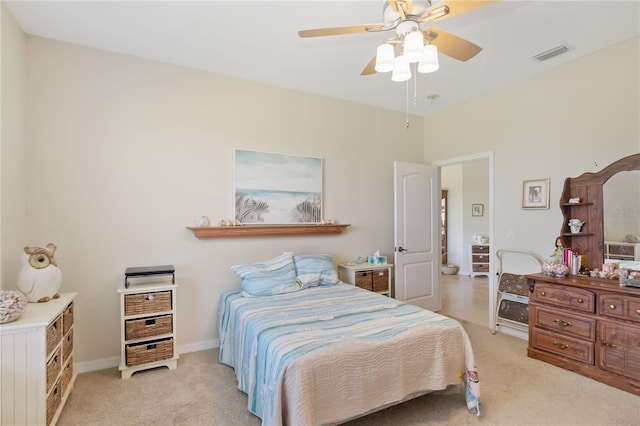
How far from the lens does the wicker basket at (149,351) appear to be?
2645 millimetres

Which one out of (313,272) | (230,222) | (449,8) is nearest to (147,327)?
(230,222)

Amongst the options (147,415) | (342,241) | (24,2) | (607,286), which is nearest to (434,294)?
(342,241)

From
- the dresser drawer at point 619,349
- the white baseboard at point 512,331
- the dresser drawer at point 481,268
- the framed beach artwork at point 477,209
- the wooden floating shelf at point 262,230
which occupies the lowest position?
the white baseboard at point 512,331

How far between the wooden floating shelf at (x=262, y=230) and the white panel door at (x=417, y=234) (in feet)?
2.88

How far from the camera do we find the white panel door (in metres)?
4.21

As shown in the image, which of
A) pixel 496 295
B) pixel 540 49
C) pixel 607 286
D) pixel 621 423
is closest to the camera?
pixel 621 423

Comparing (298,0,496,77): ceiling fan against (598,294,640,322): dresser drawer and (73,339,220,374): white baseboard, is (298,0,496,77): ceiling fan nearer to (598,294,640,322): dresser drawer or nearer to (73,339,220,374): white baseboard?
(598,294,640,322): dresser drawer

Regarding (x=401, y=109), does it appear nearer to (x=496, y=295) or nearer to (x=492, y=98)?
(x=492, y=98)

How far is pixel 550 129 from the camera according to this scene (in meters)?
3.33

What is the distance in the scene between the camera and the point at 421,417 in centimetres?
212

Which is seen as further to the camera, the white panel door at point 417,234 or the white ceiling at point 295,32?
the white panel door at point 417,234

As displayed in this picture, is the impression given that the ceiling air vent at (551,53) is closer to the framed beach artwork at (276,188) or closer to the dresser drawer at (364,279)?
the framed beach artwork at (276,188)

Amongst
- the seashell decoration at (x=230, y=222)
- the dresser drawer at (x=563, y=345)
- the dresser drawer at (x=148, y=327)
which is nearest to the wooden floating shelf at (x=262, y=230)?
the seashell decoration at (x=230, y=222)

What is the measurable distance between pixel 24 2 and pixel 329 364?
3.27 metres
